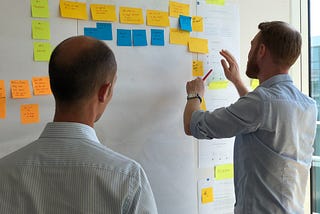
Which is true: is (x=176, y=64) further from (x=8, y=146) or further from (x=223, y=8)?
(x=8, y=146)

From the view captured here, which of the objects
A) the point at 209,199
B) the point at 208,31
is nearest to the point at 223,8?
the point at 208,31

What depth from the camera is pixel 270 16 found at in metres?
2.24

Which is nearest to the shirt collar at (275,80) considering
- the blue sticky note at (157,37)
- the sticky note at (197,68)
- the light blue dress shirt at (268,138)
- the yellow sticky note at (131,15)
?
the light blue dress shirt at (268,138)

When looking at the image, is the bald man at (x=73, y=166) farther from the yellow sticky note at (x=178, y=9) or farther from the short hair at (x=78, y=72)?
the yellow sticky note at (x=178, y=9)

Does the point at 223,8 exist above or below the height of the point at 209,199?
above

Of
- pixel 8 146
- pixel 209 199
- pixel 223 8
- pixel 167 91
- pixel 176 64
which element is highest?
pixel 223 8

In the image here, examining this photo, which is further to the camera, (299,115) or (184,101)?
(184,101)

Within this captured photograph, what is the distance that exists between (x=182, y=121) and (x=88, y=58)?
0.98 metres

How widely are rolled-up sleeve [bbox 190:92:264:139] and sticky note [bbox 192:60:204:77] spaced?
41 cm

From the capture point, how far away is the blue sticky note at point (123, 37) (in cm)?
169

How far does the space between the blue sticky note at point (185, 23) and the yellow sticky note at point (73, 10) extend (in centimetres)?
50

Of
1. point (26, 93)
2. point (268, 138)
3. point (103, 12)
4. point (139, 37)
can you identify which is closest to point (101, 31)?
point (103, 12)

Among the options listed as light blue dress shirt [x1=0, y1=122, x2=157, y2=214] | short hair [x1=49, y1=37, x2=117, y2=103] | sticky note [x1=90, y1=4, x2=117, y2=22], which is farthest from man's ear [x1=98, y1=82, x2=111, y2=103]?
sticky note [x1=90, y1=4, x2=117, y2=22]

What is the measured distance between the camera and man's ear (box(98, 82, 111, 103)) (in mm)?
1020
